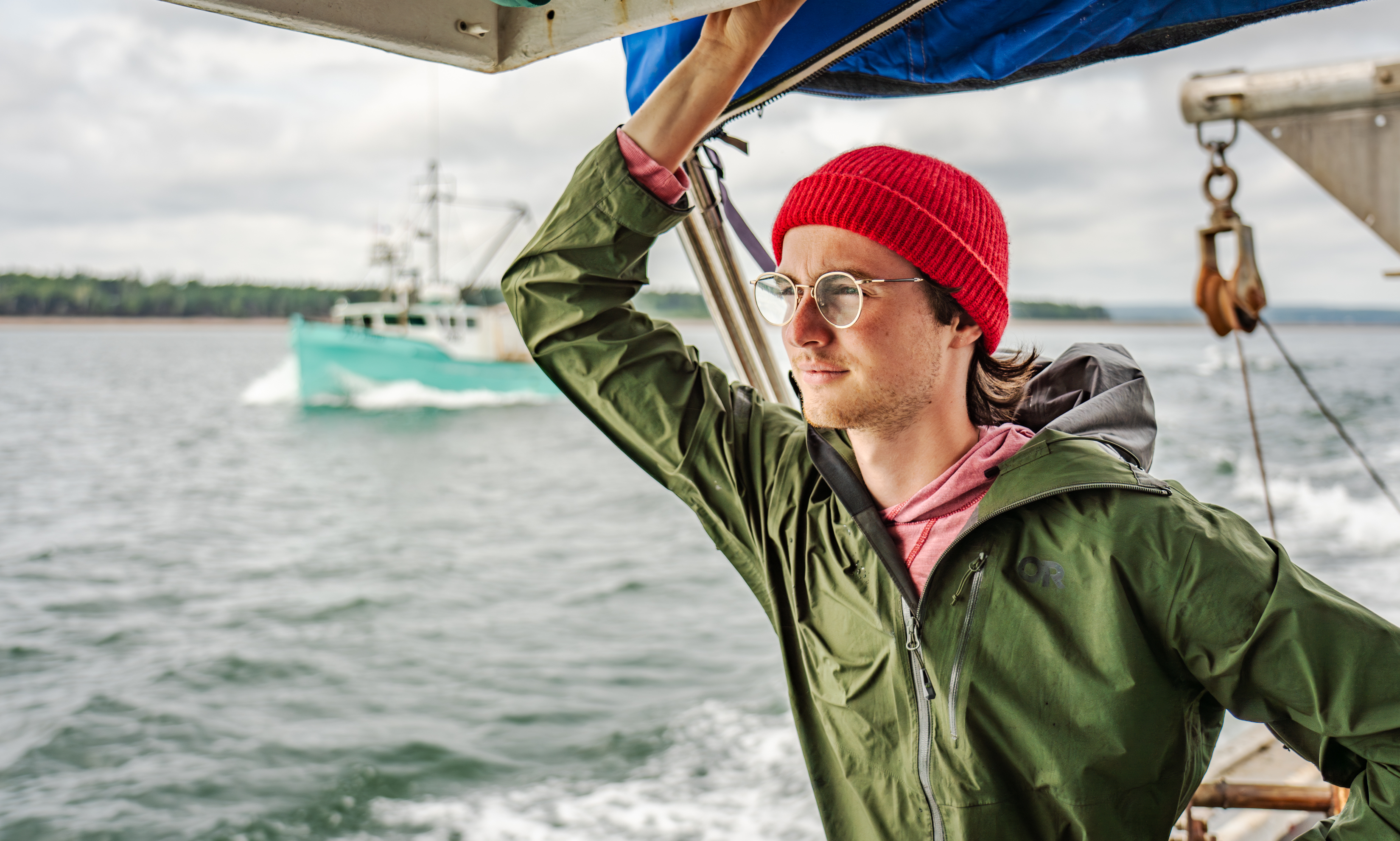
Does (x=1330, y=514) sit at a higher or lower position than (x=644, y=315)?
lower

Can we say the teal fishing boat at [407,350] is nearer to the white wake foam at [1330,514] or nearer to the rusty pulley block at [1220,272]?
the white wake foam at [1330,514]

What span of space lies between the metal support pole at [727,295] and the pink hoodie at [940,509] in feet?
2.12

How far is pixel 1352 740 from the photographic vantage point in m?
1.14

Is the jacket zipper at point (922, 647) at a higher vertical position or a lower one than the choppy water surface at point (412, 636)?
higher

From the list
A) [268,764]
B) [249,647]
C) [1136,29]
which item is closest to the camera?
[1136,29]

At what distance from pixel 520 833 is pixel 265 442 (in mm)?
24301

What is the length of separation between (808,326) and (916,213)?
23 cm

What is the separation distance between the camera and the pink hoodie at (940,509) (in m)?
1.45

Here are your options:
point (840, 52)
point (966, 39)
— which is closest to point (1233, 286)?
point (966, 39)

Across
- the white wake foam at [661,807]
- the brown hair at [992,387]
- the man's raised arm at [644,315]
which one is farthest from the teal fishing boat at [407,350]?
the brown hair at [992,387]

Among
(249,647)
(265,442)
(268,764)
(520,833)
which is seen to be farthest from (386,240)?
(520,833)

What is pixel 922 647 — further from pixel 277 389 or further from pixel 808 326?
pixel 277 389

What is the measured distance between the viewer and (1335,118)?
2.58 meters

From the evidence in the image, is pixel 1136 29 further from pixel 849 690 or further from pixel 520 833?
pixel 520 833
